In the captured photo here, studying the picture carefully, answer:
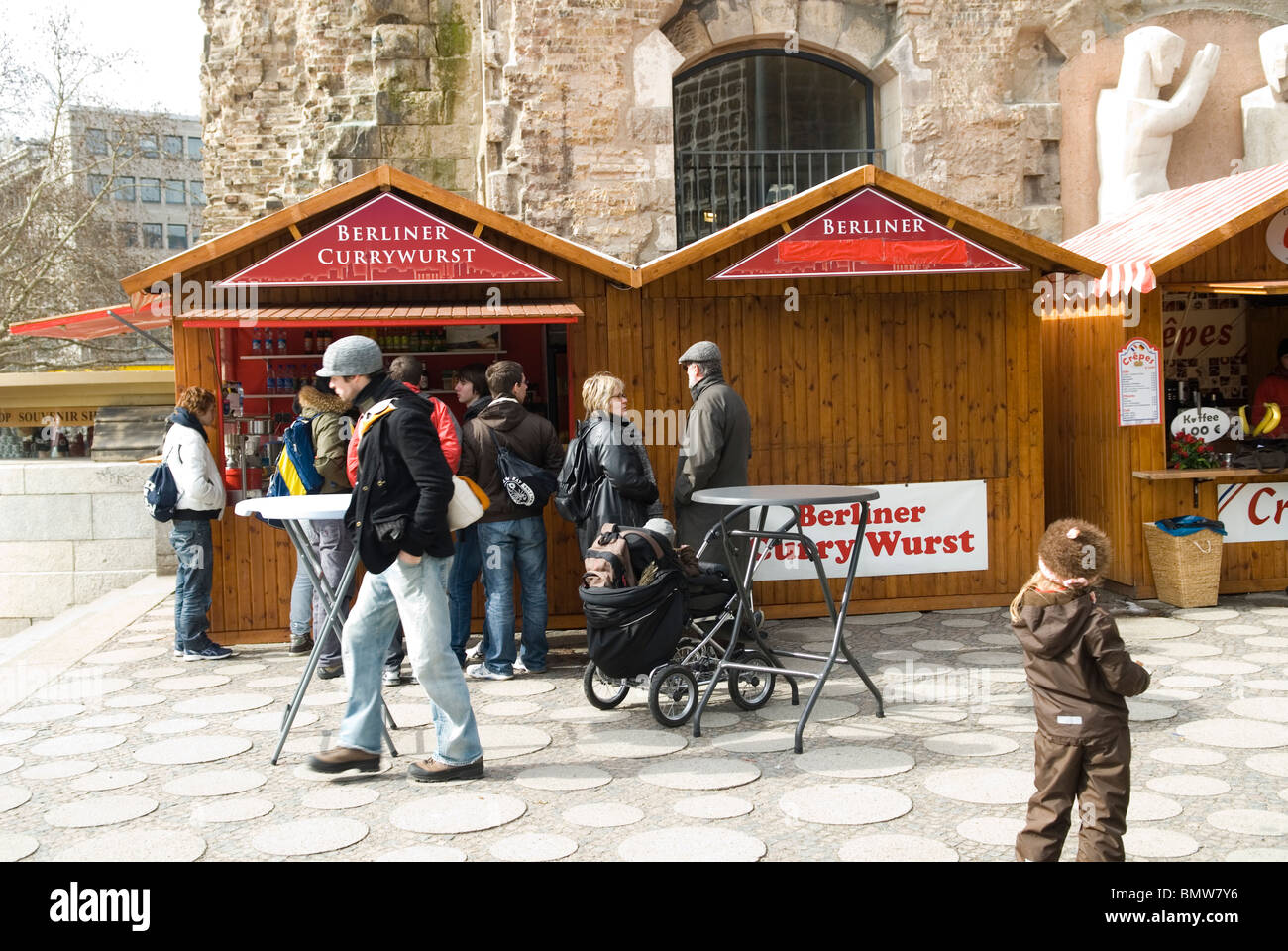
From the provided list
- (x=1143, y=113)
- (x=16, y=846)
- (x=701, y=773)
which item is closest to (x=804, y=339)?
(x=701, y=773)

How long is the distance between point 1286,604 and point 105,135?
79.4 ft

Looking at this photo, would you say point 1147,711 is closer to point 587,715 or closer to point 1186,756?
point 1186,756

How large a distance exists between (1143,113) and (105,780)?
12.9 m

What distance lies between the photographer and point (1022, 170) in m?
13.8

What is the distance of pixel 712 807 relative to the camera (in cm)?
471

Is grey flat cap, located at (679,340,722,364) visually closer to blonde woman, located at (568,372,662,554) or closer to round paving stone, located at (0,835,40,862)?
blonde woman, located at (568,372,662,554)

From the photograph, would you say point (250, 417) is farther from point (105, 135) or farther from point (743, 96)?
point (105, 135)

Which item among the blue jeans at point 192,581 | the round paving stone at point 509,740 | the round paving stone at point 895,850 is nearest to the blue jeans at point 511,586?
the round paving stone at point 509,740

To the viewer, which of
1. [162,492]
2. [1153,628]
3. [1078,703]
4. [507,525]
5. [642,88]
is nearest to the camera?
[1078,703]

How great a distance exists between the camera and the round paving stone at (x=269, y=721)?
6.05 metres

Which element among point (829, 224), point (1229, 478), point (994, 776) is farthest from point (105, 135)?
point (994, 776)

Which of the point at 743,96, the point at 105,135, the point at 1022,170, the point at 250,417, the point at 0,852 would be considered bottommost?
the point at 0,852

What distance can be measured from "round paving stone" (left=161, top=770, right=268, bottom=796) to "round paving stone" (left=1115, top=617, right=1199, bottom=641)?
5.29 metres

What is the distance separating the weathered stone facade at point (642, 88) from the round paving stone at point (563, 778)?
29.1 ft
